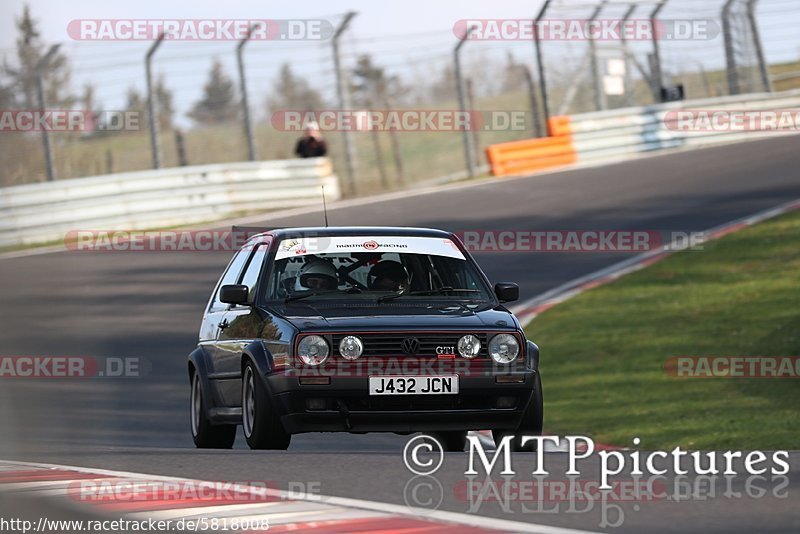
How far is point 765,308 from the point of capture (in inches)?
596

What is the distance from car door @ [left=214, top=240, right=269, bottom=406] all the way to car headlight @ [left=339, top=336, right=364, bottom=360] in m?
0.73

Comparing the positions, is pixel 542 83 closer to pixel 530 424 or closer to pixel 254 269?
pixel 254 269

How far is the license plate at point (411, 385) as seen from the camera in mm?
7793

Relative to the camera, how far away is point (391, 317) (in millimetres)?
8094

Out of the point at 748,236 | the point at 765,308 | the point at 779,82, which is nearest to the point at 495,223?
the point at 748,236

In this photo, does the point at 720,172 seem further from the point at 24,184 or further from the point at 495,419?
the point at 495,419

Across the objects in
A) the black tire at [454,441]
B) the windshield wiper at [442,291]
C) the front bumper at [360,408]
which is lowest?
the black tire at [454,441]

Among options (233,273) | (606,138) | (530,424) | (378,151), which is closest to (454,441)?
(530,424)

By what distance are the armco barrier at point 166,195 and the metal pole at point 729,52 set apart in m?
9.49

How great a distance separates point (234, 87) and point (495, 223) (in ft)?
22.0

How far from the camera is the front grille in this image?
25.8 feet

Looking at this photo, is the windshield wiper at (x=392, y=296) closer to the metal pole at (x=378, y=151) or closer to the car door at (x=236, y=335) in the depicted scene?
the car door at (x=236, y=335)

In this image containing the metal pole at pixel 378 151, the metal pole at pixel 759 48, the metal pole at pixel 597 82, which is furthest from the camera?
the metal pole at pixel 759 48

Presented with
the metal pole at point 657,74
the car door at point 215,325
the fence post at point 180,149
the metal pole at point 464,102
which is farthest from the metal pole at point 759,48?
the car door at point 215,325
